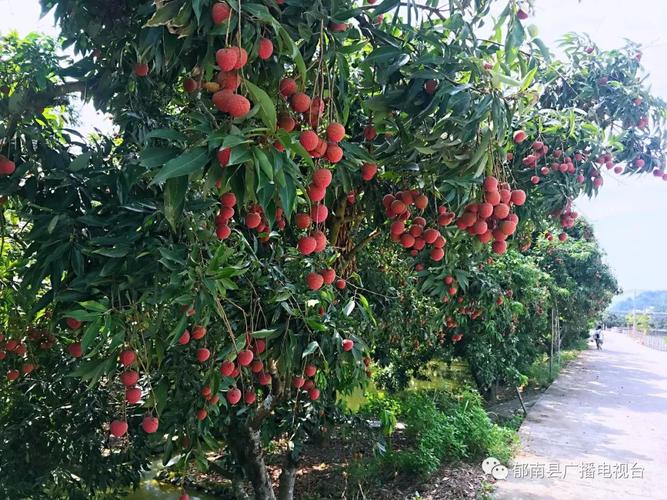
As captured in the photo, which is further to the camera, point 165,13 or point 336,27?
point 336,27

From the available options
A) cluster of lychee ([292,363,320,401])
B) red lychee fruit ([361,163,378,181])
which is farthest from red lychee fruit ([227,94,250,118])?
cluster of lychee ([292,363,320,401])

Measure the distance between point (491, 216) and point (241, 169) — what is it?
0.82 meters

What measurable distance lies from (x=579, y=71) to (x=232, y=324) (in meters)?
2.27

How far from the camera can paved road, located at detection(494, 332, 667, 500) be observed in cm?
336

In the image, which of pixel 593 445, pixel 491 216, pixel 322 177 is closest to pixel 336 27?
pixel 322 177

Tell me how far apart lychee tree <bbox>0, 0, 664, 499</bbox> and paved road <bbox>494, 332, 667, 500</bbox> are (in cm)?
216

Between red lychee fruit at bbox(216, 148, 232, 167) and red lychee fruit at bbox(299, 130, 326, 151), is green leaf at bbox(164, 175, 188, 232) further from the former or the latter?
red lychee fruit at bbox(299, 130, 326, 151)

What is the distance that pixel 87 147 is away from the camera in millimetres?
1615

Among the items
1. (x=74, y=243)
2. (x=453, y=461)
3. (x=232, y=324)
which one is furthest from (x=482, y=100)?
(x=453, y=461)

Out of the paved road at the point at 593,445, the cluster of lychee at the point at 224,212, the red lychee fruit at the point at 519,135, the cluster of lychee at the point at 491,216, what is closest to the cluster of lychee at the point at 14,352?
the cluster of lychee at the point at 224,212

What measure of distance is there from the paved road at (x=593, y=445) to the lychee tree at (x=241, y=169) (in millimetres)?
2165

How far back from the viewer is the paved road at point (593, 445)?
336cm

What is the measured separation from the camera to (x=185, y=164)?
29.5 inches

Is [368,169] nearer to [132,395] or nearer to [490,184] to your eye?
[490,184]
